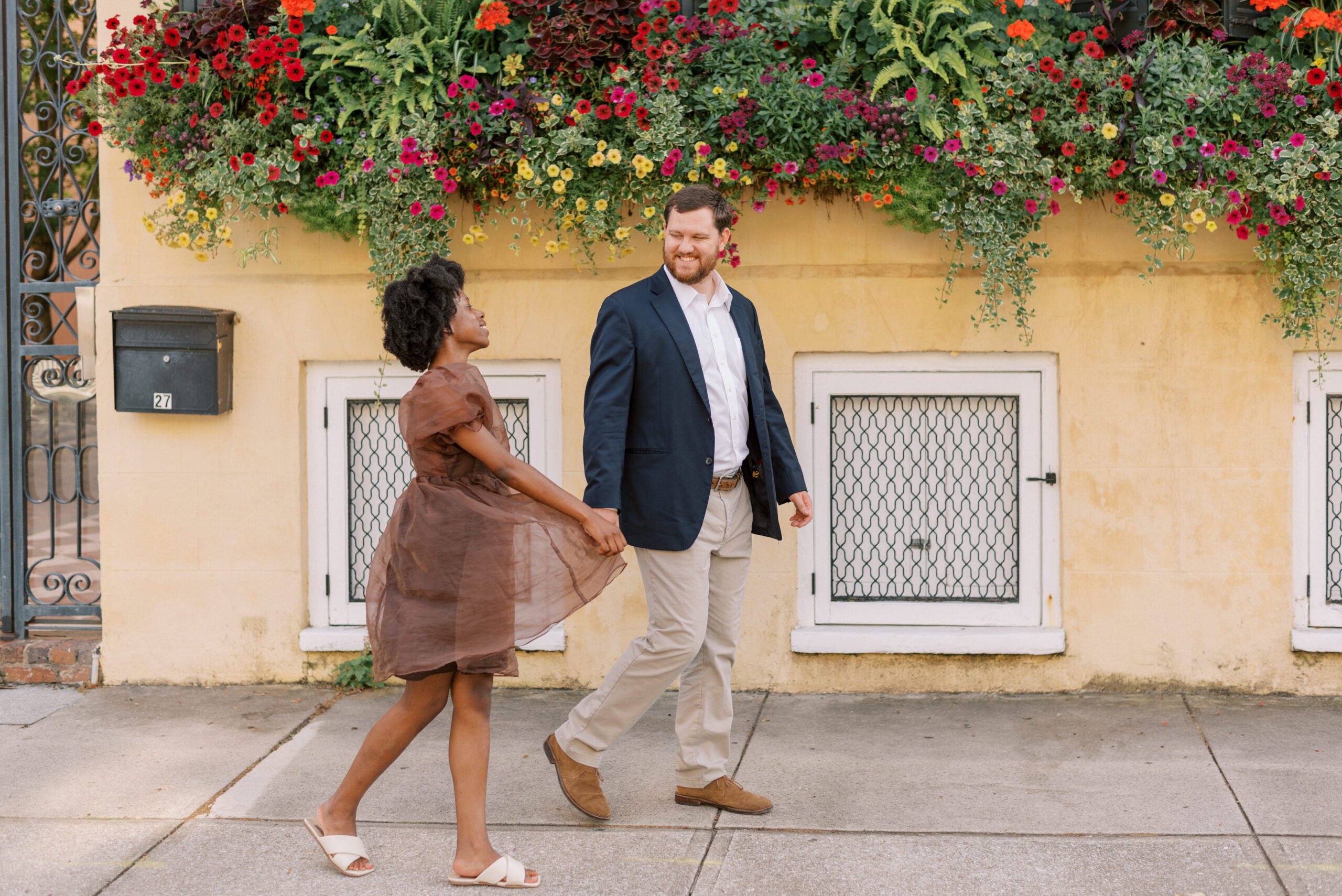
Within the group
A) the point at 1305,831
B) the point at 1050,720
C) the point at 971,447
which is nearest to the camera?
the point at 1305,831

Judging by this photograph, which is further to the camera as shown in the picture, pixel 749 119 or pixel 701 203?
pixel 749 119

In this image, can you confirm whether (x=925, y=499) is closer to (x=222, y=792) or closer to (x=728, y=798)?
(x=728, y=798)

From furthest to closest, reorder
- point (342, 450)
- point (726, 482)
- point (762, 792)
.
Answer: point (342, 450) < point (762, 792) < point (726, 482)

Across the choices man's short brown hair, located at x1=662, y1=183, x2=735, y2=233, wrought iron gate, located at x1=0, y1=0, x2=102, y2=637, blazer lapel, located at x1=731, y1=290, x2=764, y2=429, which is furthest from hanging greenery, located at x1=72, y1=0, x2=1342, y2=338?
man's short brown hair, located at x1=662, y1=183, x2=735, y2=233

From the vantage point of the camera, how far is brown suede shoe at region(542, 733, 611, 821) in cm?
420

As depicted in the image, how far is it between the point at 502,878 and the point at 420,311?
1562mm

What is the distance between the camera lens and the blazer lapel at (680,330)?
412 centimetres

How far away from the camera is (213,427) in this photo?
5.83 metres

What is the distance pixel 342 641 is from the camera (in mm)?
Result: 5812

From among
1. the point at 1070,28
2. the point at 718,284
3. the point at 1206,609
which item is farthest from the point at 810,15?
the point at 1206,609

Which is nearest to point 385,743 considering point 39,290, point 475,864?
point 475,864

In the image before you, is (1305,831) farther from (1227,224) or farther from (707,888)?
(1227,224)

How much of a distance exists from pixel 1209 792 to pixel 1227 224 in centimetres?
228

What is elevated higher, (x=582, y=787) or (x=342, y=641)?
(x=342, y=641)
